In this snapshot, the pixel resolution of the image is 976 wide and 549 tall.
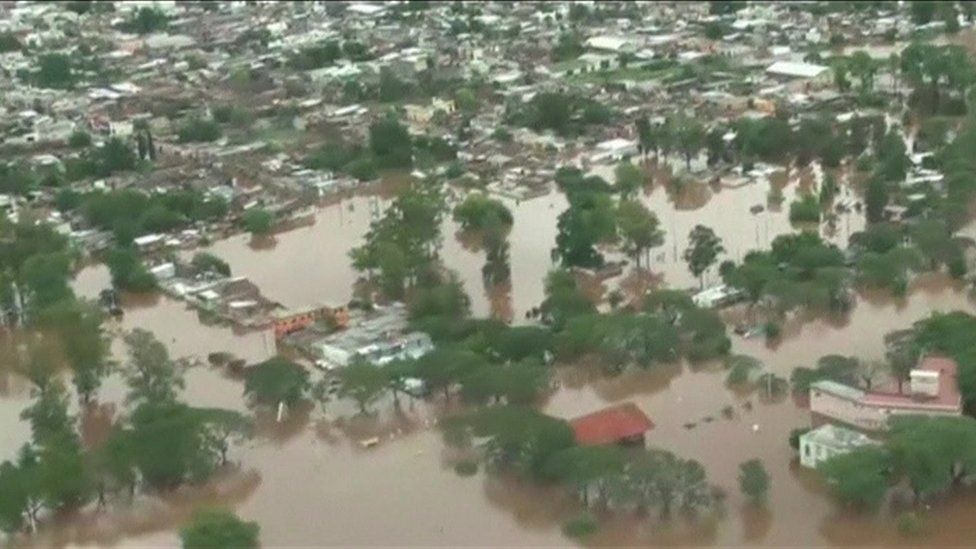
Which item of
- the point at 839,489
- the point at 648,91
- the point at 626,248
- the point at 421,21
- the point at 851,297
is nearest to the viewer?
the point at 839,489

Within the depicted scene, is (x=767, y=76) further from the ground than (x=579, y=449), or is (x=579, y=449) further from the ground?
(x=579, y=449)

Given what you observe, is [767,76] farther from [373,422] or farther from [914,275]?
[373,422]

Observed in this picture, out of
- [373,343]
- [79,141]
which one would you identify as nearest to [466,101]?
[79,141]

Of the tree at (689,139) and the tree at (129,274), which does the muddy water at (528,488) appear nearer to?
the tree at (129,274)

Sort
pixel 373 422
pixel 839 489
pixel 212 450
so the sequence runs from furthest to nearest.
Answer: pixel 373 422 < pixel 212 450 < pixel 839 489

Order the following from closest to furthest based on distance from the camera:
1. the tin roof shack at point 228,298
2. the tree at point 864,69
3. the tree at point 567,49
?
the tin roof shack at point 228,298, the tree at point 864,69, the tree at point 567,49

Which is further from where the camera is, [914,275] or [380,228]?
[380,228]

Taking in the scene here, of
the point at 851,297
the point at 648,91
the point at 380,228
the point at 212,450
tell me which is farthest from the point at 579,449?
the point at 648,91

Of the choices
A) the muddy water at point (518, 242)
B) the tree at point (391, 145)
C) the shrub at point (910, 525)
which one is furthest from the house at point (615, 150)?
the shrub at point (910, 525)
